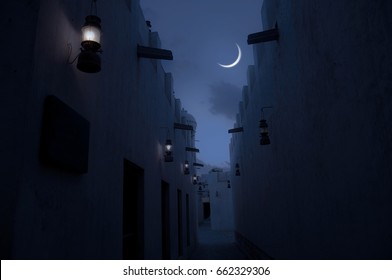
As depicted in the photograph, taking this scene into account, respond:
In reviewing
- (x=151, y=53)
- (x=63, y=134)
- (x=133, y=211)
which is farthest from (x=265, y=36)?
(x=63, y=134)

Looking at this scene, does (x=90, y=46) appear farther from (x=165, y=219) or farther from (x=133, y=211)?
(x=165, y=219)

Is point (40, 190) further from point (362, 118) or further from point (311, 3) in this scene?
point (311, 3)

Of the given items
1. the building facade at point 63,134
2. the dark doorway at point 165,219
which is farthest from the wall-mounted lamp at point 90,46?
the dark doorway at point 165,219

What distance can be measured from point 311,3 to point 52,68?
3.35 metres

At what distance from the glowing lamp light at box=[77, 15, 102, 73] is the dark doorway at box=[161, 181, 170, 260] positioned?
6.37 metres

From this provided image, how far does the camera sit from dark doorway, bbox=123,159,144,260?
5.80 meters

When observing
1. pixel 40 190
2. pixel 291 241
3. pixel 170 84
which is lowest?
pixel 291 241

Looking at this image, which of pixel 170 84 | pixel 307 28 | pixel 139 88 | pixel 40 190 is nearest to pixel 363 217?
pixel 307 28

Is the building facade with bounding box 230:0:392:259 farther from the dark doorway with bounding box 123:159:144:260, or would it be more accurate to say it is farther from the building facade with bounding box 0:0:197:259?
the dark doorway with bounding box 123:159:144:260

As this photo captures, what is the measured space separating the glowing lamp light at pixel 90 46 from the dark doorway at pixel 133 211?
9.35 feet

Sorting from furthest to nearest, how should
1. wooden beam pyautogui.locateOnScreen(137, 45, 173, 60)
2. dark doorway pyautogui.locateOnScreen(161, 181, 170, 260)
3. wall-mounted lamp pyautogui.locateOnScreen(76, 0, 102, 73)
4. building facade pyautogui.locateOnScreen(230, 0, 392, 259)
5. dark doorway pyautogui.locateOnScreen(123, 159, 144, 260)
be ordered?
dark doorway pyautogui.locateOnScreen(161, 181, 170, 260) → wooden beam pyautogui.locateOnScreen(137, 45, 173, 60) → dark doorway pyautogui.locateOnScreen(123, 159, 144, 260) → wall-mounted lamp pyautogui.locateOnScreen(76, 0, 102, 73) → building facade pyautogui.locateOnScreen(230, 0, 392, 259)

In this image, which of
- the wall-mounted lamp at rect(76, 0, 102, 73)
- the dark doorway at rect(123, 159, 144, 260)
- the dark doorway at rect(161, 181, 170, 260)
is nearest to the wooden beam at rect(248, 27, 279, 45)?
the dark doorway at rect(123, 159, 144, 260)

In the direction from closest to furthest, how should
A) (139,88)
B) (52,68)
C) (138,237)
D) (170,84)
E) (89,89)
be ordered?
1. (52,68)
2. (89,89)
3. (138,237)
4. (139,88)
5. (170,84)
